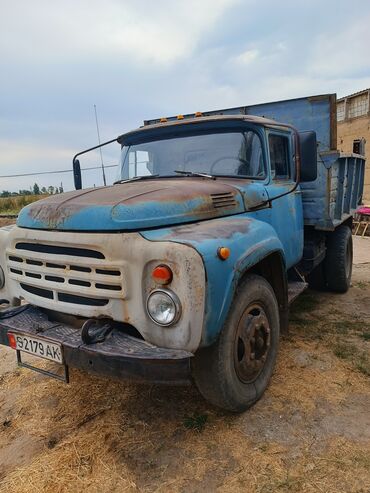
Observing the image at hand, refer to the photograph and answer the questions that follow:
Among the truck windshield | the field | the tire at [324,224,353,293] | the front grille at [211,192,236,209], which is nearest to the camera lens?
the front grille at [211,192,236,209]

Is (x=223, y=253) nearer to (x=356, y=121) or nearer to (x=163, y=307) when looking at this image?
(x=163, y=307)

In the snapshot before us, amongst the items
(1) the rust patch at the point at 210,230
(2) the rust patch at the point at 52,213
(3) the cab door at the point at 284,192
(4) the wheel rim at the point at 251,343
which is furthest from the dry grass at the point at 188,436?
(2) the rust patch at the point at 52,213

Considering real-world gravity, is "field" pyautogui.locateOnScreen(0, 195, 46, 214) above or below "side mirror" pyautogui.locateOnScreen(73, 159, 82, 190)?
below

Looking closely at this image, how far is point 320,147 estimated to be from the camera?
4.77 meters

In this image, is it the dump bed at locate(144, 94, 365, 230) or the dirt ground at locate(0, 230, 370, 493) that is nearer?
the dirt ground at locate(0, 230, 370, 493)

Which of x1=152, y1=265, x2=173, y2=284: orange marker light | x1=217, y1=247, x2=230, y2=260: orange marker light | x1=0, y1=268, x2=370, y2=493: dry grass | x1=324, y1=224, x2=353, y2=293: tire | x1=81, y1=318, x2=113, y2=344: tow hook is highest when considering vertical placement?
x1=217, y1=247, x2=230, y2=260: orange marker light

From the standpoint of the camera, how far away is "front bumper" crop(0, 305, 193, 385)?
2.11 metres

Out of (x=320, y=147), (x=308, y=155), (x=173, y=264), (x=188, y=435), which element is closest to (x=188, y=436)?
(x=188, y=435)

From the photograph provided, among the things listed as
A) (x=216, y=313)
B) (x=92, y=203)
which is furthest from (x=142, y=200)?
(x=216, y=313)

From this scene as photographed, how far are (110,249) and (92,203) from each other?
440 mm

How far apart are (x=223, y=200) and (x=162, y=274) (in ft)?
3.24

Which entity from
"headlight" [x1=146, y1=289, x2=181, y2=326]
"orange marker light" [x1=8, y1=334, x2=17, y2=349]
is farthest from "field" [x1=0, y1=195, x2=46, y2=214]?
"headlight" [x1=146, y1=289, x2=181, y2=326]

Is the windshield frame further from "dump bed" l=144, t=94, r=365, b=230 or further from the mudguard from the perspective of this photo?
"dump bed" l=144, t=94, r=365, b=230

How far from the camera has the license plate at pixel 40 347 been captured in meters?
2.41
